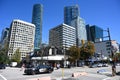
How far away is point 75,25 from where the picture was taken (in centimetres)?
19538

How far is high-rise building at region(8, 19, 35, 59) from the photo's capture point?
511 ft

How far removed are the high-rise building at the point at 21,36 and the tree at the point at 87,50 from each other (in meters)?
103

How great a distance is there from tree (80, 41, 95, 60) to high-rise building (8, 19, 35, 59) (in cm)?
10308

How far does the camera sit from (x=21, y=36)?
164m

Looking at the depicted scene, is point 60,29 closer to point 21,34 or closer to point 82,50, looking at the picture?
point 21,34

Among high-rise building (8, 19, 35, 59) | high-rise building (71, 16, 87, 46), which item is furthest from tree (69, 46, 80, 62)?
high-rise building (71, 16, 87, 46)

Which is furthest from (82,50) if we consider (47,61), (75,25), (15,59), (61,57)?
(75,25)

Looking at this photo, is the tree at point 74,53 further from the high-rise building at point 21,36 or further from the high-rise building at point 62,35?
the high-rise building at point 21,36

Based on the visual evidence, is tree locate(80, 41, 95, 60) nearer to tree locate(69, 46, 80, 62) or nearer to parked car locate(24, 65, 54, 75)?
tree locate(69, 46, 80, 62)

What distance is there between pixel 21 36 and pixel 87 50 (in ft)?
394

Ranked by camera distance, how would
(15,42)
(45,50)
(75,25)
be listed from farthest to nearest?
(75,25) → (15,42) → (45,50)

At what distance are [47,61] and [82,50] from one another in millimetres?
13731

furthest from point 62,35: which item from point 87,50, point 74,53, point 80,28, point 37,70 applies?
point 37,70

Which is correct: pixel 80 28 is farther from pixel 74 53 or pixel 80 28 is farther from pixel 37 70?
pixel 37 70
